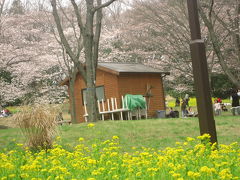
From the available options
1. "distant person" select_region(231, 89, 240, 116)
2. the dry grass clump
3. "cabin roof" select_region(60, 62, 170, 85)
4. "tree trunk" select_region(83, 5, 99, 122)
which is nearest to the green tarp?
"cabin roof" select_region(60, 62, 170, 85)

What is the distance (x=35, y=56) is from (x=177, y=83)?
531 inches

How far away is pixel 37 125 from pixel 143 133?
4540mm

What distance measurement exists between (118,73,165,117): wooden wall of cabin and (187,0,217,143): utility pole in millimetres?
17998

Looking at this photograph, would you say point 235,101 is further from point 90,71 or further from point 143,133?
point 143,133

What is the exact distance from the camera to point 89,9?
1562cm

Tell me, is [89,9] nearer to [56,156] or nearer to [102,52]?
[56,156]

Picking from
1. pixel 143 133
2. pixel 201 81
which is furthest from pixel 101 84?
pixel 201 81

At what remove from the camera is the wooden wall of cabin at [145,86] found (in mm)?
23703

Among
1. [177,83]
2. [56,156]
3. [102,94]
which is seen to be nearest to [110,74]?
[102,94]

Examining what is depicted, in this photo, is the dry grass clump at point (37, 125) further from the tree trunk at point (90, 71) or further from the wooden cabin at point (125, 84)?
the wooden cabin at point (125, 84)

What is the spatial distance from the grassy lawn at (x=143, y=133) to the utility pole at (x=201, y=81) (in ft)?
15.5

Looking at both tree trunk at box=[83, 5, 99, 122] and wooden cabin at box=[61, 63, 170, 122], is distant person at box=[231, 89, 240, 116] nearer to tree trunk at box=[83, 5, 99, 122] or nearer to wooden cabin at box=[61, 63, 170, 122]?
wooden cabin at box=[61, 63, 170, 122]

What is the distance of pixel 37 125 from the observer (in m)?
8.55

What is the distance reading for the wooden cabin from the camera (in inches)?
922
